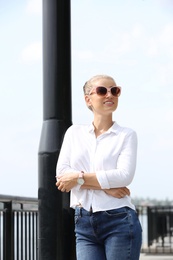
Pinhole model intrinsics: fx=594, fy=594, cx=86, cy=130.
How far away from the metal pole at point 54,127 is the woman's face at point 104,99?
692mm

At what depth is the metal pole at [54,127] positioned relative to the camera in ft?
14.7

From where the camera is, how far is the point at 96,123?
13.1ft

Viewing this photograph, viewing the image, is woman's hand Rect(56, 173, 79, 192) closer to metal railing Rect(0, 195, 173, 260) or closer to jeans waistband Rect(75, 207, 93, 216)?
jeans waistband Rect(75, 207, 93, 216)

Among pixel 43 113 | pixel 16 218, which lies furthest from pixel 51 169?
pixel 16 218

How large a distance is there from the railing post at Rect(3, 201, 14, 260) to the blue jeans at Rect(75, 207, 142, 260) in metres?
2.48

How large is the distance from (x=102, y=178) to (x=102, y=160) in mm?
139

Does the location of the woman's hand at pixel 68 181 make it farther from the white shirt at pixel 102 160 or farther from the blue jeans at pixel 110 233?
the blue jeans at pixel 110 233

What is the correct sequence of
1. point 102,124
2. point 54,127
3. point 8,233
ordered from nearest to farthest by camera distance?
point 102,124 → point 54,127 → point 8,233

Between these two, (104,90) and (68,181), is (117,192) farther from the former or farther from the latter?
(104,90)

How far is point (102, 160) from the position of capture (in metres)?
3.82

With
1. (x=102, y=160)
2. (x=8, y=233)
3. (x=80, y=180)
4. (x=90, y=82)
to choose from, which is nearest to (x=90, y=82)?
(x=90, y=82)

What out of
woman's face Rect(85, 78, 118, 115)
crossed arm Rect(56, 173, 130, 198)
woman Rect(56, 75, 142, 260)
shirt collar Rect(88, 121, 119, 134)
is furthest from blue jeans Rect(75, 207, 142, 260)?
woman's face Rect(85, 78, 118, 115)

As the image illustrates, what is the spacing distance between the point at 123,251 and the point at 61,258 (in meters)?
0.90

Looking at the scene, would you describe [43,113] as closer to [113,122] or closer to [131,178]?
[113,122]
